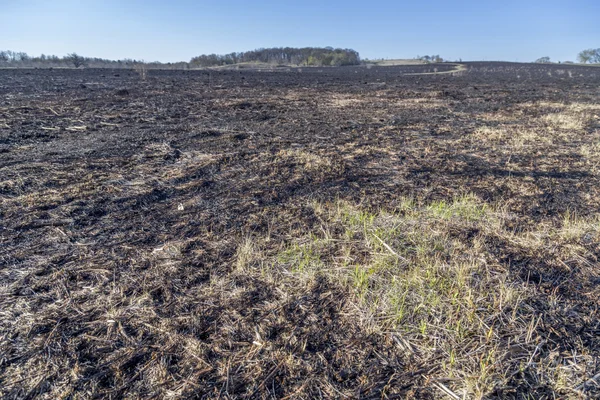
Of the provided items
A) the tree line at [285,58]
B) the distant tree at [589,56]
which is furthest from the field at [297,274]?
the distant tree at [589,56]

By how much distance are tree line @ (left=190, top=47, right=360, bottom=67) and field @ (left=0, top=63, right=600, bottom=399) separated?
59230 mm

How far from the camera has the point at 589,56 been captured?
81438 millimetres

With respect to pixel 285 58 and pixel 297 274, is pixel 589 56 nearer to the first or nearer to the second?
pixel 285 58

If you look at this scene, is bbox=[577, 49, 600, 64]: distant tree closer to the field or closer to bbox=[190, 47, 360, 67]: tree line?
bbox=[190, 47, 360, 67]: tree line

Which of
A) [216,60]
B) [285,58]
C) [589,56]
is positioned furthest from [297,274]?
[589,56]

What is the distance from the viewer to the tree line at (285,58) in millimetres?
62750

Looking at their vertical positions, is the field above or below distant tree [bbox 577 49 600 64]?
below

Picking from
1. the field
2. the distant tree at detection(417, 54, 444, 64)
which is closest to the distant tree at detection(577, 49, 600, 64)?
the distant tree at detection(417, 54, 444, 64)

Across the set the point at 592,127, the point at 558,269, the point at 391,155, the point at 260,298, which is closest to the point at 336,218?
the point at 260,298

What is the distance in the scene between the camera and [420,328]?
7.25ft

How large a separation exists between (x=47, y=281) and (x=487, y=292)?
3.24 metres

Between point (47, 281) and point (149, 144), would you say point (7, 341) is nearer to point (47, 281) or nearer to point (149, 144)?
point (47, 281)

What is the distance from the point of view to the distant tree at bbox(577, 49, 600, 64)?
7981 cm

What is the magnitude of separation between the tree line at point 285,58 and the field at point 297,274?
2332 inches
